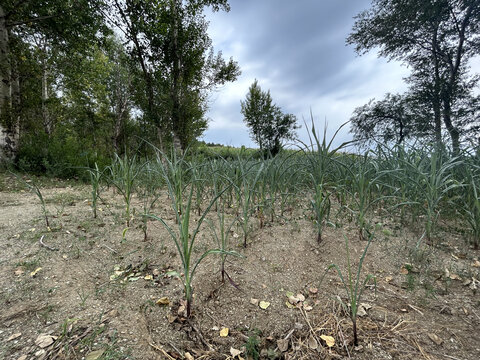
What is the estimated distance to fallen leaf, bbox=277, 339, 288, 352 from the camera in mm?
786

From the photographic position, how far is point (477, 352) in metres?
0.74

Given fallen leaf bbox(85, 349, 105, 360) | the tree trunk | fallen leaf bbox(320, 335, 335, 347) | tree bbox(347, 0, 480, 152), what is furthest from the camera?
tree bbox(347, 0, 480, 152)

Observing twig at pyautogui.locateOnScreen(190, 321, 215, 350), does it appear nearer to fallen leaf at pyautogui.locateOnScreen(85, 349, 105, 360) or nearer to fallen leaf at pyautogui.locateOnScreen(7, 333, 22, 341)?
fallen leaf at pyautogui.locateOnScreen(85, 349, 105, 360)

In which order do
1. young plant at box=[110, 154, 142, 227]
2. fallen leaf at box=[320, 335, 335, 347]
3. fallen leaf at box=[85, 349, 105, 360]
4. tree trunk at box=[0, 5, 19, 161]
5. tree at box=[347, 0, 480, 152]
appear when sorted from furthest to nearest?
tree at box=[347, 0, 480, 152], tree trunk at box=[0, 5, 19, 161], young plant at box=[110, 154, 142, 227], fallen leaf at box=[320, 335, 335, 347], fallen leaf at box=[85, 349, 105, 360]

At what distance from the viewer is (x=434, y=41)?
10.9 metres

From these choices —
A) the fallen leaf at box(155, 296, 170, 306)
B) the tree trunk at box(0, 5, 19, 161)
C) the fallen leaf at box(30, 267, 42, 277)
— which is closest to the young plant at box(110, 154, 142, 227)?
the fallen leaf at box(30, 267, 42, 277)

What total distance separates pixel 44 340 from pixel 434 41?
17.1 metres

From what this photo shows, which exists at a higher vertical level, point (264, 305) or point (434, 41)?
point (434, 41)

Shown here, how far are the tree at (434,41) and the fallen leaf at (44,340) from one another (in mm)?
13161

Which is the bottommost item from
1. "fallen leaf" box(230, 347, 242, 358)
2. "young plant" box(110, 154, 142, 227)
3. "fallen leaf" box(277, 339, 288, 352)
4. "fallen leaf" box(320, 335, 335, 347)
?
"fallen leaf" box(230, 347, 242, 358)

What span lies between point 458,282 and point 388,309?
21.9 inches

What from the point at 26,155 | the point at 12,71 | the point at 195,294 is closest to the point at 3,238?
the point at 195,294

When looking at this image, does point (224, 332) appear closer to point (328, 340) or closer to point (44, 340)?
point (328, 340)

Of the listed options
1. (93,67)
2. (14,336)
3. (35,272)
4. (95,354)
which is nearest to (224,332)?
(95,354)
